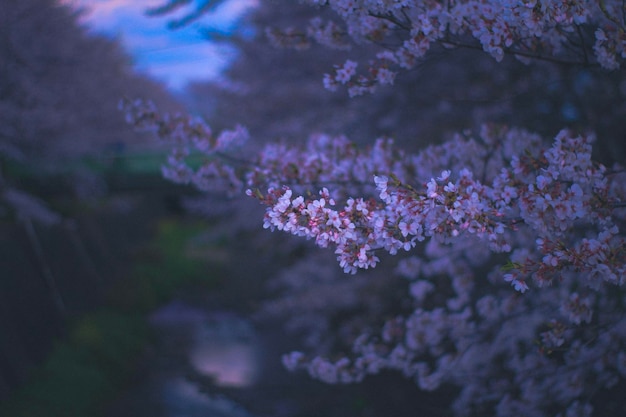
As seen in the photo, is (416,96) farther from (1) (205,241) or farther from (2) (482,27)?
(1) (205,241)

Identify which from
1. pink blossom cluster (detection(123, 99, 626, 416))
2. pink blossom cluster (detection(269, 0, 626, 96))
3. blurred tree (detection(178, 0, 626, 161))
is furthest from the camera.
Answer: blurred tree (detection(178, 0, 626, 161))

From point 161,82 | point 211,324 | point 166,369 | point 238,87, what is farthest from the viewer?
point 161,82

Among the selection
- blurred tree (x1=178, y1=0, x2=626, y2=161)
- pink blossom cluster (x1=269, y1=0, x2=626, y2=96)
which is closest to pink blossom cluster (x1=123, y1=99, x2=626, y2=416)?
pink blossom cluster (x1=269, y1=0, x2=626, y2=96)

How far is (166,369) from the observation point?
1048cm

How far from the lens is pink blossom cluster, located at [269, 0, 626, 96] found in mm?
2609

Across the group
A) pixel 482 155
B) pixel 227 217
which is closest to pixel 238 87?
pixel 227 217

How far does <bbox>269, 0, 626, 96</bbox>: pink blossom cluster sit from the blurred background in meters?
0.39

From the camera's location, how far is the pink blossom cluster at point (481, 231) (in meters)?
2.50

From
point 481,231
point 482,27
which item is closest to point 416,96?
point 482,27

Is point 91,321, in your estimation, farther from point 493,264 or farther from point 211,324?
point 493,264

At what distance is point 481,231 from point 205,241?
10.2 meters

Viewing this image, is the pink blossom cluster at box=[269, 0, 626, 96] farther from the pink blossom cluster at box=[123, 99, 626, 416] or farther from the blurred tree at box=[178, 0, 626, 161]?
the pink blossom cluster at box=[123, 99, 626, 416]

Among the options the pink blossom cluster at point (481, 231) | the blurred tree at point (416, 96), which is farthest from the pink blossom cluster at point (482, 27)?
the pink blossom cluster at point (481, 231)

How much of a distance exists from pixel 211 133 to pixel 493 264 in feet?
9.97
